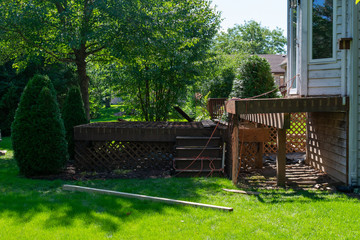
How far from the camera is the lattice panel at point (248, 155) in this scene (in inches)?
308

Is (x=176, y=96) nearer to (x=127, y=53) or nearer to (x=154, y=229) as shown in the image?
(x=127, y=53)

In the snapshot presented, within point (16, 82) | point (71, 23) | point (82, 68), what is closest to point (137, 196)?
point (71, 23)

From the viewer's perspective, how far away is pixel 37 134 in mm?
6938

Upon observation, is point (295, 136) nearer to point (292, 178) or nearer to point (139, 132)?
point (292, 178)

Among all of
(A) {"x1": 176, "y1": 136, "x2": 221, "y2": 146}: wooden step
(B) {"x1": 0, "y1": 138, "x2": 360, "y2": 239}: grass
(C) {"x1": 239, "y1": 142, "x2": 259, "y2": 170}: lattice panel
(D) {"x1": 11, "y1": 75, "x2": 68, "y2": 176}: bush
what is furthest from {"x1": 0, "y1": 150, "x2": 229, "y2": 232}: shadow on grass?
(C) {"x1": 239, "y1": 142, "x2": 259, "y2": 170}: lattice panel

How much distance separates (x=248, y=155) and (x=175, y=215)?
402cm

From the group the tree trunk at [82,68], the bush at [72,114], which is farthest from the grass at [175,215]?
the tree trunk at [82,68]

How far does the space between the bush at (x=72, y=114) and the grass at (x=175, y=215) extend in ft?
10.6

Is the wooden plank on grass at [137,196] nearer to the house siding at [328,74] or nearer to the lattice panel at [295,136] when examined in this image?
the house siding at [328,74]

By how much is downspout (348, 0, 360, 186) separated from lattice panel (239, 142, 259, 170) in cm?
240

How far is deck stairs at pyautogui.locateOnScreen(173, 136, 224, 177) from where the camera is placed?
23.6 feet

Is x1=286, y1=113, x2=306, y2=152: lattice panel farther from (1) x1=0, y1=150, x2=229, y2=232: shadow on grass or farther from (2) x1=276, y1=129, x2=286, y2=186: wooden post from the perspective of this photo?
(1) x1=0, y1=150, x2=229, y2=232: shadow on grass

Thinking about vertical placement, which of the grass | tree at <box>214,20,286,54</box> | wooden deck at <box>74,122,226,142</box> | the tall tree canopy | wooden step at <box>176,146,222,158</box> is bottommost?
the grass

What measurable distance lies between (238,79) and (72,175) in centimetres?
628
